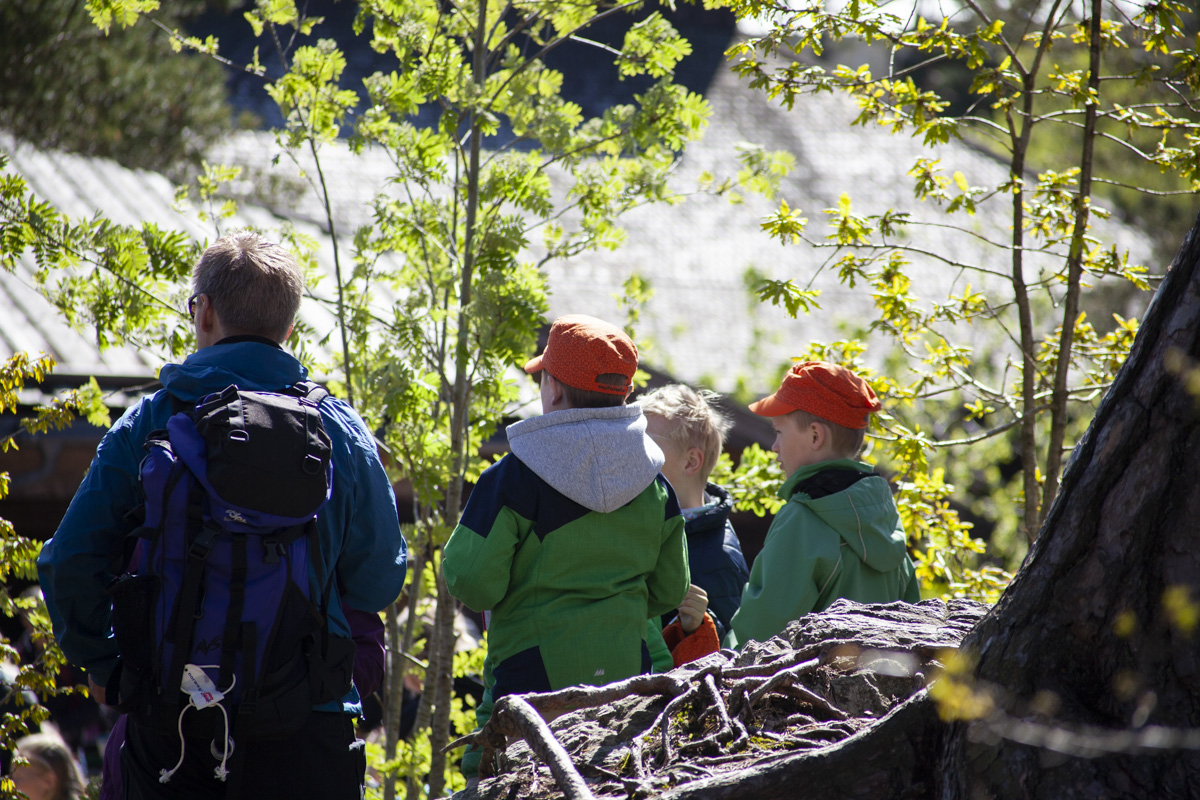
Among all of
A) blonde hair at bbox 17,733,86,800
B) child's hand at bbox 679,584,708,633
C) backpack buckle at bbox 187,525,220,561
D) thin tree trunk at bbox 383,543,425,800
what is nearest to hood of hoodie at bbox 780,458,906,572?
child's hand at bbox 679,584,708,633

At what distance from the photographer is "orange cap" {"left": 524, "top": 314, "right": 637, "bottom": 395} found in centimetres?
239

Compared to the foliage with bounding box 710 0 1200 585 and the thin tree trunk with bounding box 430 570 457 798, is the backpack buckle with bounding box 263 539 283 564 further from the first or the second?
the foliage with bounding box 710 0 1200 585

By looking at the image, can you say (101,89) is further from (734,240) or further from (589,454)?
(589,454)

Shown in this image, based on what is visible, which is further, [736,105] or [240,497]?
[736,105]

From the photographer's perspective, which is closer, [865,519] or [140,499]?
[140,499]

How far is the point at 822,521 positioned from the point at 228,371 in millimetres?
1464

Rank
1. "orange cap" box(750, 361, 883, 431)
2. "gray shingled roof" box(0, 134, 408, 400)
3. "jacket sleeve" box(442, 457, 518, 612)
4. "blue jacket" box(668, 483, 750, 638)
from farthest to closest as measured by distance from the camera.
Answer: "gray shingled roof" box(0, 134, 408, 400) → "blue jacket" box(668, 483, 750, 638) → "orange cap" box(750, 361, 883, 431) → "jacket sleeve" box(442, 457, 518, 612)

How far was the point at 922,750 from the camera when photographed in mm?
1432

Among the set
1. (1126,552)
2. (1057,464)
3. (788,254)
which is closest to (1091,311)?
(788,254)

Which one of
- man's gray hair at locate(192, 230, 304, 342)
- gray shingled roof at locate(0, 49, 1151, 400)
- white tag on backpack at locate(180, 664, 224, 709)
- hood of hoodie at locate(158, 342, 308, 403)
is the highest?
gray shingled roof at locate(0, 49, 1151, 400)

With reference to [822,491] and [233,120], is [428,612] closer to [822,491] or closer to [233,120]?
[822,491]

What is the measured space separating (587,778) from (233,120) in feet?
41.8

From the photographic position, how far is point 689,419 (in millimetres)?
2990

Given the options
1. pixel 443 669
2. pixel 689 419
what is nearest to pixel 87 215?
pixel 443 669
